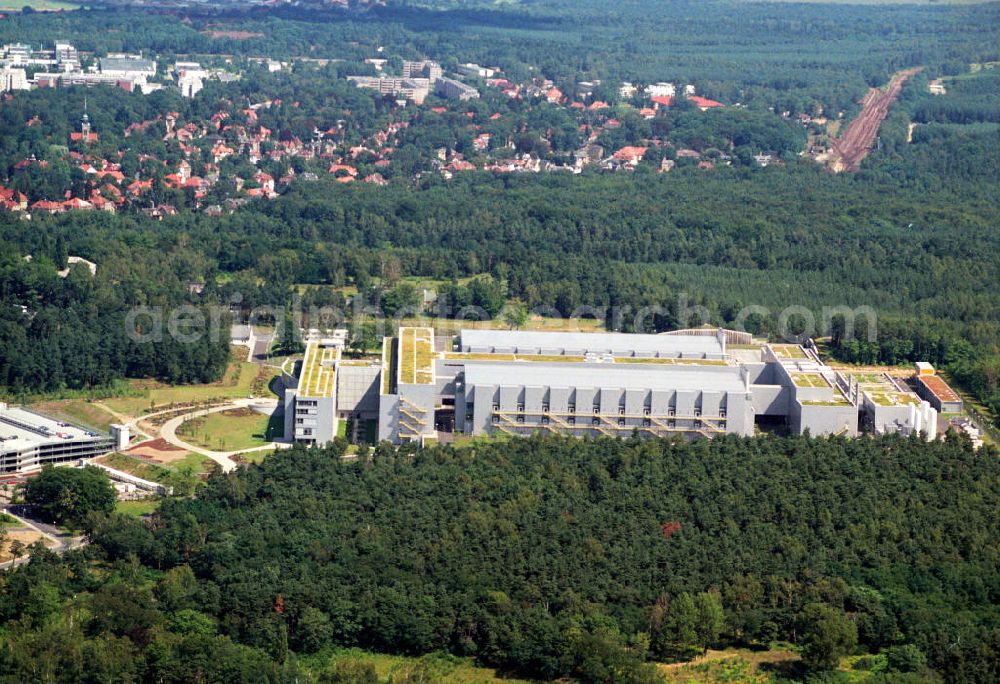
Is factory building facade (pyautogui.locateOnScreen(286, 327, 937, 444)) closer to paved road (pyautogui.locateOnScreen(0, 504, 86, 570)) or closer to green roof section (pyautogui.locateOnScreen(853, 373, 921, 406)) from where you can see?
green roof section (pyautogui.locateOnScreen(853, 373, 921, 406))

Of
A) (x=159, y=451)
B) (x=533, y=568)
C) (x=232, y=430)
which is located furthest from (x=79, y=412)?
(x=533, y=568)

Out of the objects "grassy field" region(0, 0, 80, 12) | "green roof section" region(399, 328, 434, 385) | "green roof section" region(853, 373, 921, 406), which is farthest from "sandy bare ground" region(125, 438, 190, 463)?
"grassy field" region(0, 0, 80, 12)

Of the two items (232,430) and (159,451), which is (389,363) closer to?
(232,430)

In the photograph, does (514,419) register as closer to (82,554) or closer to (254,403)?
(254,403)

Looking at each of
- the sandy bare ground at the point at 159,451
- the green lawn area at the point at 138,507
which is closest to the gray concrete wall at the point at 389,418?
the sandy bare ground at the point at 159,451

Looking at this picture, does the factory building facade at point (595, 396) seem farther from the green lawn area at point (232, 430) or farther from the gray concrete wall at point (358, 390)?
the green lawn area at point (232, 430)
